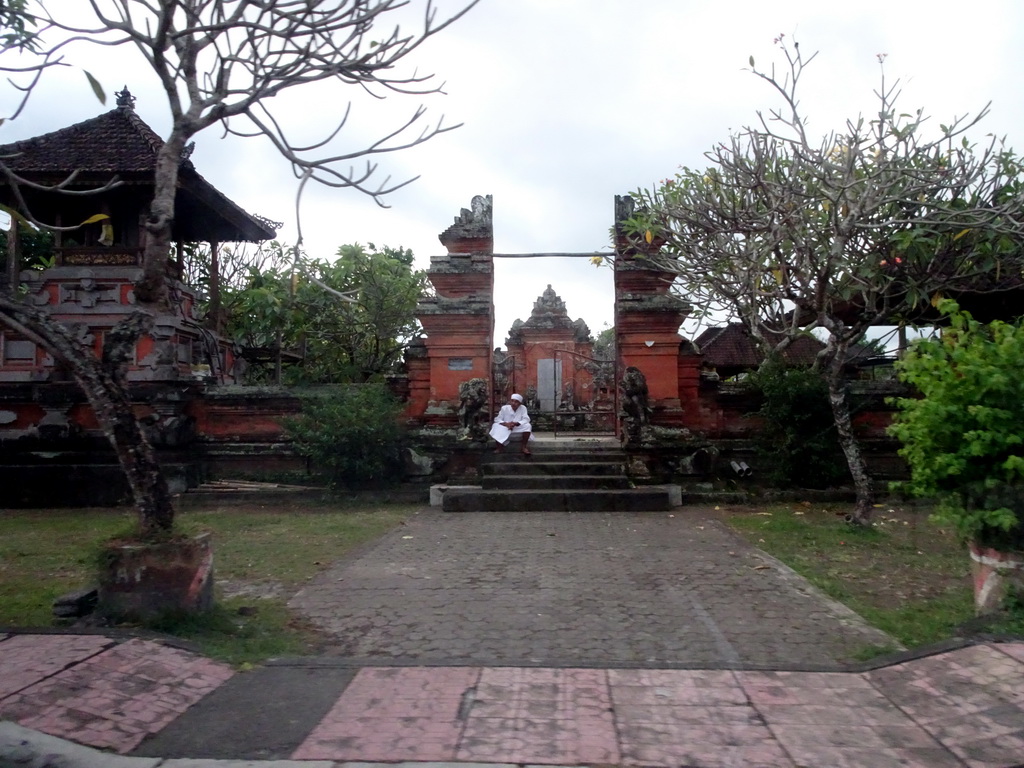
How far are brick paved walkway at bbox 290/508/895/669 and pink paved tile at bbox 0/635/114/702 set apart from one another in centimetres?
139

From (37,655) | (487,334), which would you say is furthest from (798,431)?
(37,655)

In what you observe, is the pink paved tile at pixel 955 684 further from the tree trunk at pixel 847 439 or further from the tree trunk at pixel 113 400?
the tree trunk at pixel 847 439

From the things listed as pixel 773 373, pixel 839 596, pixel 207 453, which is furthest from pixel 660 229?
pixel 207 453

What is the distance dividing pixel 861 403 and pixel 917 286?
2107mm

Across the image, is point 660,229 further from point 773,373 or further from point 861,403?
point 861,403

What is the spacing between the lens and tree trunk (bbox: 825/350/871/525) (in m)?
9.15

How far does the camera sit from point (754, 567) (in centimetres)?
724

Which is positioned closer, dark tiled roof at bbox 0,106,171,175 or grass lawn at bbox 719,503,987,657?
grass lawn at bbox 719,503,987,657

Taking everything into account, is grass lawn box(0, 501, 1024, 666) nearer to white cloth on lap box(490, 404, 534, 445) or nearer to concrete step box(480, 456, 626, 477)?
concrete step box(480, 456, 626, 477)

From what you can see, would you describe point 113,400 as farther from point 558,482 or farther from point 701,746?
point 558,482

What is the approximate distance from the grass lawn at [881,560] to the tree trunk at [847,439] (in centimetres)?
24

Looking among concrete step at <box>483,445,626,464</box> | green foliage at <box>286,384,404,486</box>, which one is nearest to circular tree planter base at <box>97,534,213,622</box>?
green foliage at <box>286,384,404,486</box>

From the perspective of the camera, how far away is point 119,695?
13.9 ft

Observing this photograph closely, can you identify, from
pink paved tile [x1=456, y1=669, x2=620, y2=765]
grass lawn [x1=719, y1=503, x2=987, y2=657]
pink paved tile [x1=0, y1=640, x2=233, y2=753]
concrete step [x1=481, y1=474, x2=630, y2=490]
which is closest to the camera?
pink paved tile [x1=456, y1=669, x2=620, y2=765]
